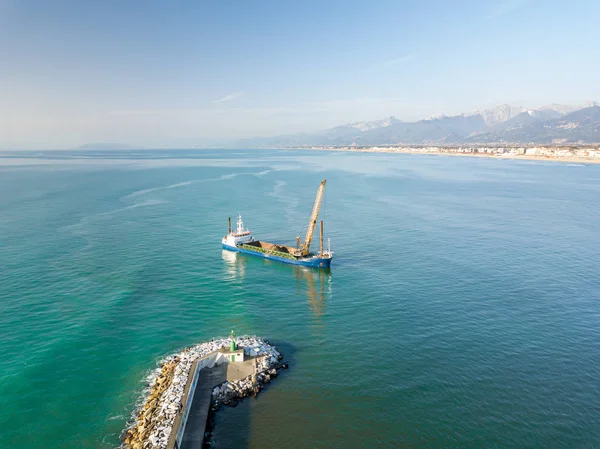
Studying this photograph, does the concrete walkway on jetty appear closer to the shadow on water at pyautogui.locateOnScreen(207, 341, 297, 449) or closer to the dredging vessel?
the shadow on water at pyautogui.locateOnScreen(207, 341, 297, 449)

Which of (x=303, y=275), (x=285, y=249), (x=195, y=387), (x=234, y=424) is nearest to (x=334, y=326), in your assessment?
(x=195, y=387)

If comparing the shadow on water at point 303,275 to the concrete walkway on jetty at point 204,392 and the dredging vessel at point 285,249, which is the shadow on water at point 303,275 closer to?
the dredging vessel at point 285,249

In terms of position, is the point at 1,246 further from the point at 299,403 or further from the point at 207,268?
the point at 299,403

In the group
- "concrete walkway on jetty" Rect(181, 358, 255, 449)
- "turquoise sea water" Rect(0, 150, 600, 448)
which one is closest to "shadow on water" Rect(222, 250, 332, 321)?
"turquoise sea water" Rect(0, 150, 600, 448)

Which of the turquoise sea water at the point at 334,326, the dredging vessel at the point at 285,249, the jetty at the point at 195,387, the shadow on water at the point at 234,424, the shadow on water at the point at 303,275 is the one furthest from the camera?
the dredging vessel at the point at 285,249

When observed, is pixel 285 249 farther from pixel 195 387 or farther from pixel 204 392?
pixel 204 392

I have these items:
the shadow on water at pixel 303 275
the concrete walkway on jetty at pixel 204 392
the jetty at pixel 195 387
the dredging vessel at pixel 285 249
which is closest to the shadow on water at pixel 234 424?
the jetty at pixel 195 387

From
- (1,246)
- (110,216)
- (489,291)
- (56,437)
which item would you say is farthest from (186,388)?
(110,216)
